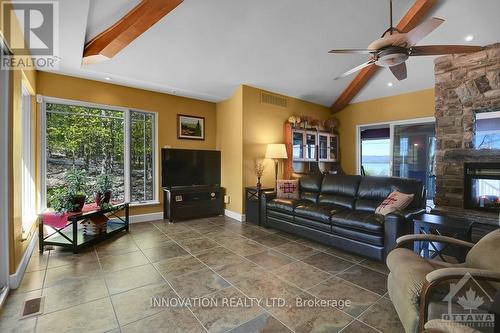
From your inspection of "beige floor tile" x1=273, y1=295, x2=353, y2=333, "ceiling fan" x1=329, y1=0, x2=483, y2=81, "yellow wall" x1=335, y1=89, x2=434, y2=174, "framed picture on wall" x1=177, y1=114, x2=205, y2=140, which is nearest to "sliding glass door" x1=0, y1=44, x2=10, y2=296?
"beige floor tile" x1=273, y1=295, x2=353, y2=333

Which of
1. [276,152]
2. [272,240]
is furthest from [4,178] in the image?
[276,152]

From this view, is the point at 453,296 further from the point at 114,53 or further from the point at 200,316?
the point at 114,53

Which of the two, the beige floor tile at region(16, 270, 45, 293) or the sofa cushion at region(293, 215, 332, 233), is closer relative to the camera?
the beige floor tile at region(16, 270, 45, 293)

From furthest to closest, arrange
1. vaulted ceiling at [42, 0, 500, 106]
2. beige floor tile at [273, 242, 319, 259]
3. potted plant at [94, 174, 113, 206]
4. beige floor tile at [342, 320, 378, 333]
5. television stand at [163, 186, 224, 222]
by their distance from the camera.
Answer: television stand at [163, 186, 224, 222] → potted plant at [94, 174, 113, 206] → beige floor tile at [273, 242, 319, 259] → vaulted ceiling at [42, 0, 500, 106] → beige floor tile at [342, 320, 378, 333]

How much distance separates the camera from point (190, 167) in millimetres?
4969

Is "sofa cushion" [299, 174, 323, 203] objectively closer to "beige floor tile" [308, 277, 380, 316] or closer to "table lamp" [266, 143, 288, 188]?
"table lamp" [266, 143, 288, 188]

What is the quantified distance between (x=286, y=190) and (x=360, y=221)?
1.63 m

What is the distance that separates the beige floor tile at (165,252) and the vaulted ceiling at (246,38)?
9.01 ft

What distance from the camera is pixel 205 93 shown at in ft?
16.2

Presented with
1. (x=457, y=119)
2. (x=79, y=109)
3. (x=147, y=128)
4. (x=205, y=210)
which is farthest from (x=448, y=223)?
(x=79, y=109)

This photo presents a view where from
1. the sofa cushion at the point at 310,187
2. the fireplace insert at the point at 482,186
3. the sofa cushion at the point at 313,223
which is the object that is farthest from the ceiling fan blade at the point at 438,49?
the sofa cushion at the point at 310,187

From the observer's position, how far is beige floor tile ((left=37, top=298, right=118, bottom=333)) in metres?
1.71

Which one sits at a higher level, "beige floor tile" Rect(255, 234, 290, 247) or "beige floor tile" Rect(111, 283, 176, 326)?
"beige floor tile" Rect(255, 234, 290, 247)

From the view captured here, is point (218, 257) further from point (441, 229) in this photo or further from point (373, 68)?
point (373, 68)
